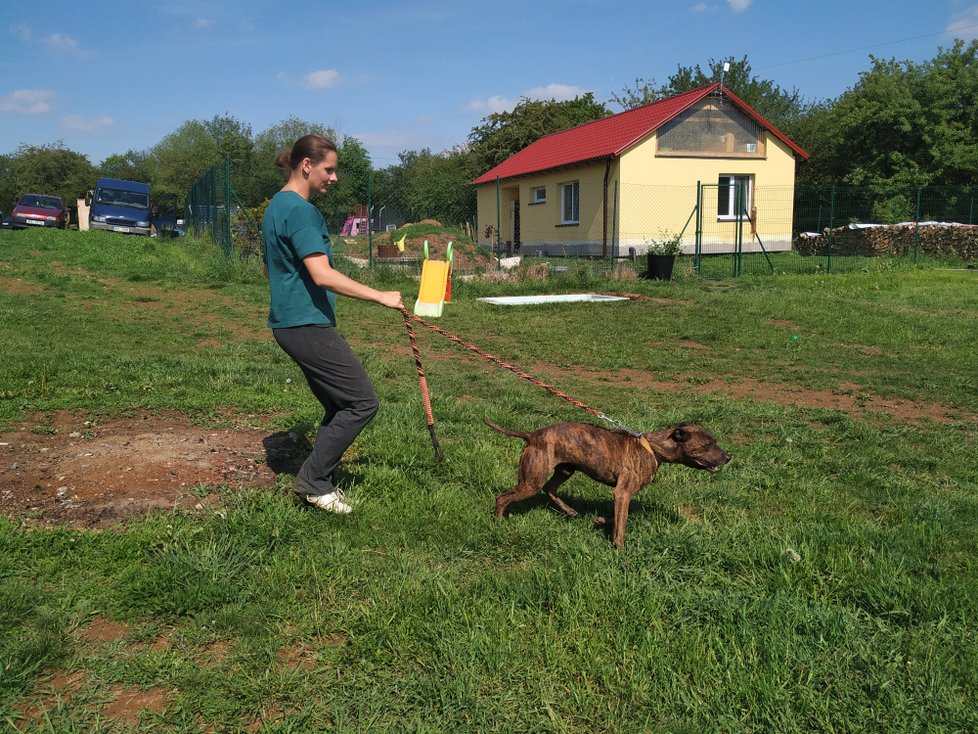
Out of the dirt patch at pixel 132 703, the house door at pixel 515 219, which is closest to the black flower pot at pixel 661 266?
the dirt patch at pixel 132 703

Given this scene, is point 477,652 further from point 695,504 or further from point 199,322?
point 199,322

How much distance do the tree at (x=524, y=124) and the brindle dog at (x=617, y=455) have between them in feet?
133

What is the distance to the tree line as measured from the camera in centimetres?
3244

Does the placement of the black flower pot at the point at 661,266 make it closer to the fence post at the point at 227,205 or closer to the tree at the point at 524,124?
the fence post at the point at 227,205

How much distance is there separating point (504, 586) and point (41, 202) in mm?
36160

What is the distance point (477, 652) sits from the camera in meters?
2.71

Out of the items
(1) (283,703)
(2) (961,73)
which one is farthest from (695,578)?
(2) (961,73)

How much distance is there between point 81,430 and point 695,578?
4034mm

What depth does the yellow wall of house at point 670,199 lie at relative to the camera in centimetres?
2425

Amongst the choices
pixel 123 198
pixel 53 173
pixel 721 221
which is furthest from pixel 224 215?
pixel 53 173

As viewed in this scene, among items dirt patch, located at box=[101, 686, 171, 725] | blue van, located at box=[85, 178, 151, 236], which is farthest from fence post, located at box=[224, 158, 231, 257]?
dirt patch, located at box=[101, 686, 171, 725]

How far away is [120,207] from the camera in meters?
28.3

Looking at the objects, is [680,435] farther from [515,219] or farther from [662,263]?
[515,219]

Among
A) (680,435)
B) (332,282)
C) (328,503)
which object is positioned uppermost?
(332,282)
